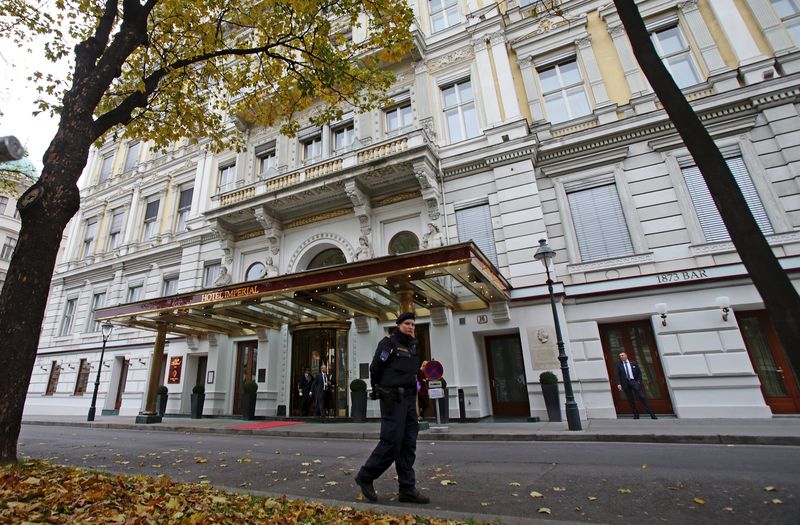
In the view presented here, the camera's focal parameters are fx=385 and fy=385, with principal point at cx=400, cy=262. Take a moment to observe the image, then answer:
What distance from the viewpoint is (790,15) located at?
12.2 metres

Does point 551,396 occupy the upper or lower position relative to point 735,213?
lower

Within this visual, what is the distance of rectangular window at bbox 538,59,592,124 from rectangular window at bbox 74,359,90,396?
27640 millimetres

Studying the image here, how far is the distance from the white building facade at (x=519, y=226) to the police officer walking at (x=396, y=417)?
5.52m

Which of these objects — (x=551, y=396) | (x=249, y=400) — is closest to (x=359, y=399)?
(x=249, y=400)

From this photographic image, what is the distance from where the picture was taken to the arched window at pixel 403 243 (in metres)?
15.2

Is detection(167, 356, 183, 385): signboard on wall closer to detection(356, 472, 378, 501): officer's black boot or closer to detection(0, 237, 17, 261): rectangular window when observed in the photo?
detection(356, 472, 378, 501): officer's black boot

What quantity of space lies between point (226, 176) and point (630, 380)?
69.3ft

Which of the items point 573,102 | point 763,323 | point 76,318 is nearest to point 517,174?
point 573,102

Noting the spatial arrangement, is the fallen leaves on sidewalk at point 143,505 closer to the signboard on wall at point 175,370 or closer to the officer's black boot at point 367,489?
the officer's black boot at point 367,489

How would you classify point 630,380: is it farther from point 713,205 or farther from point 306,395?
point 306,395

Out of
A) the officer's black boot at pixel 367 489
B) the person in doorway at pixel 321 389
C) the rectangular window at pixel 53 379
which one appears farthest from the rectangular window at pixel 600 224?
the rectangular window at pixel 53 379

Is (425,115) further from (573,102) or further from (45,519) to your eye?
(45,519)

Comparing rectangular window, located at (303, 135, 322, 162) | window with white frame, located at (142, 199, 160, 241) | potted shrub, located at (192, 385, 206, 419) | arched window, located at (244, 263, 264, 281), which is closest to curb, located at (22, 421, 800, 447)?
potted shrub, located at (192, 385, 206, 419)

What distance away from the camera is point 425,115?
16.4m
